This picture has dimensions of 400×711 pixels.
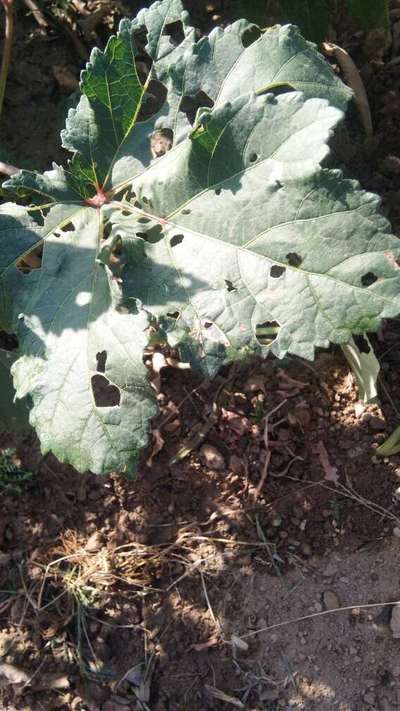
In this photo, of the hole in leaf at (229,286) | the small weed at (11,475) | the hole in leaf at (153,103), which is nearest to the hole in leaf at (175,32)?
the hole in leaf at (153,103)

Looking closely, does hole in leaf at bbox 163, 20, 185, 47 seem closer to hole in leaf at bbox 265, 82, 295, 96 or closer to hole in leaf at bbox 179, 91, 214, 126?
hole in leaf at bbox 179, 91, 214, 126

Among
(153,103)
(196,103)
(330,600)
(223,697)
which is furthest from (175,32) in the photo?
(223,697)

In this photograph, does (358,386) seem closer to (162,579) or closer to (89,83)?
(162,579)

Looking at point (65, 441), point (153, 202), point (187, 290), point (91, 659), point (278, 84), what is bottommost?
point (91, 659)

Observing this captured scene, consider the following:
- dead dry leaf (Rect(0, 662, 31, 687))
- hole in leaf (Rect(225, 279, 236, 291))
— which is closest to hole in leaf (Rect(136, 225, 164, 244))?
hole in leaf (Rect(225, 279, 236, 291))

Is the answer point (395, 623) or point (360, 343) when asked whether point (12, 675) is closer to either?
point (395, 623)

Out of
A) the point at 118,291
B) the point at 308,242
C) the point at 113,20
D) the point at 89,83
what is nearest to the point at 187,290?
the point at 118,291
